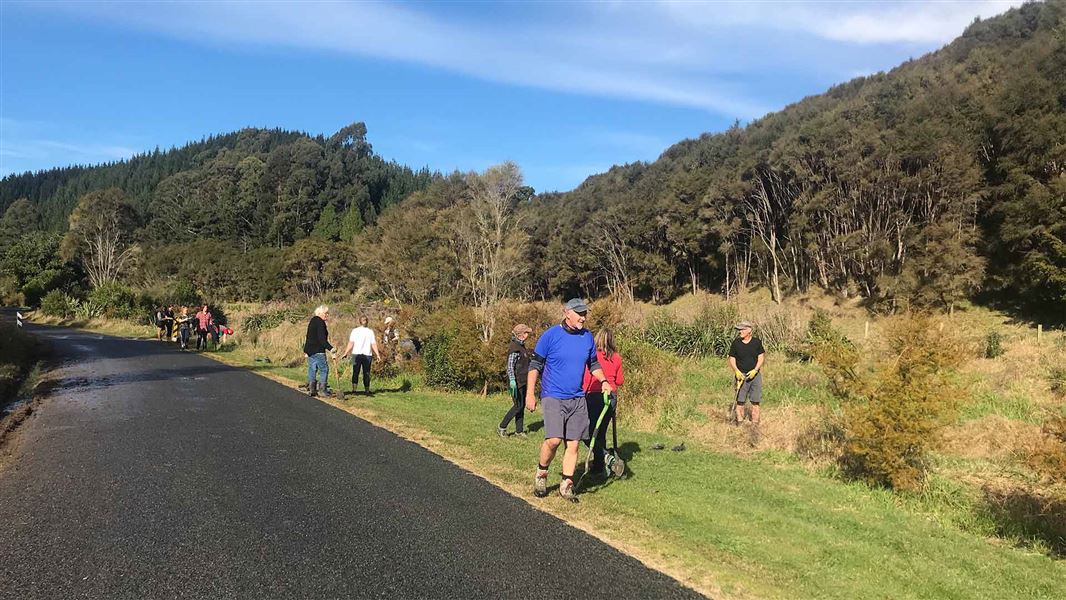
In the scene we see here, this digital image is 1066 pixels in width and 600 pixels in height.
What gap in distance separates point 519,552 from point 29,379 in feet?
50.9

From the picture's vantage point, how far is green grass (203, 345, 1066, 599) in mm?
4734

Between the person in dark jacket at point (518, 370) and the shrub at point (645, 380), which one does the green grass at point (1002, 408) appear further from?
the person in dark jacket at point (518, 370)

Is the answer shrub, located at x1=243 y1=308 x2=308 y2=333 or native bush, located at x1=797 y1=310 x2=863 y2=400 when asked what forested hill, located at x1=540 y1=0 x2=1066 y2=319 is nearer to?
native bush, located at x1=797 y1=310 x2=863 y2=400

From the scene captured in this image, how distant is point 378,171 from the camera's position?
135750 millimetres

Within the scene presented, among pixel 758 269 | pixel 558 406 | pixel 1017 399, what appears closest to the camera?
pixel 558 406

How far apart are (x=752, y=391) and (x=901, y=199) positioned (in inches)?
1567

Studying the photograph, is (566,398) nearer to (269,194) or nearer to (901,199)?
(901,199)

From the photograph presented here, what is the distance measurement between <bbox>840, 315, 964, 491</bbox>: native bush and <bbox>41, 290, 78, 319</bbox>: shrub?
58.0 metres

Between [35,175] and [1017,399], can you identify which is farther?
[35,175]

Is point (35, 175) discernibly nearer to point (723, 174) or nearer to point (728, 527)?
point (723, 174)

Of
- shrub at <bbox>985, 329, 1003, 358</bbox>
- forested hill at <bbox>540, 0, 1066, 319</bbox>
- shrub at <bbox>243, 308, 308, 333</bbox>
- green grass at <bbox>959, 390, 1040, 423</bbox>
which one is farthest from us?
forested hill at <bbox>540, 0, 1066, 319</bbox>

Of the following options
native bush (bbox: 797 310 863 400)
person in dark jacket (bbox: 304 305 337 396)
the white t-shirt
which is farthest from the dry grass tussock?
person in dark jacket (bbox: 304 305 337 396)

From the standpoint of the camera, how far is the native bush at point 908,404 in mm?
7324

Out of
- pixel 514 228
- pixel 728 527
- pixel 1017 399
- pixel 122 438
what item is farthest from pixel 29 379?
pixel 514 228
